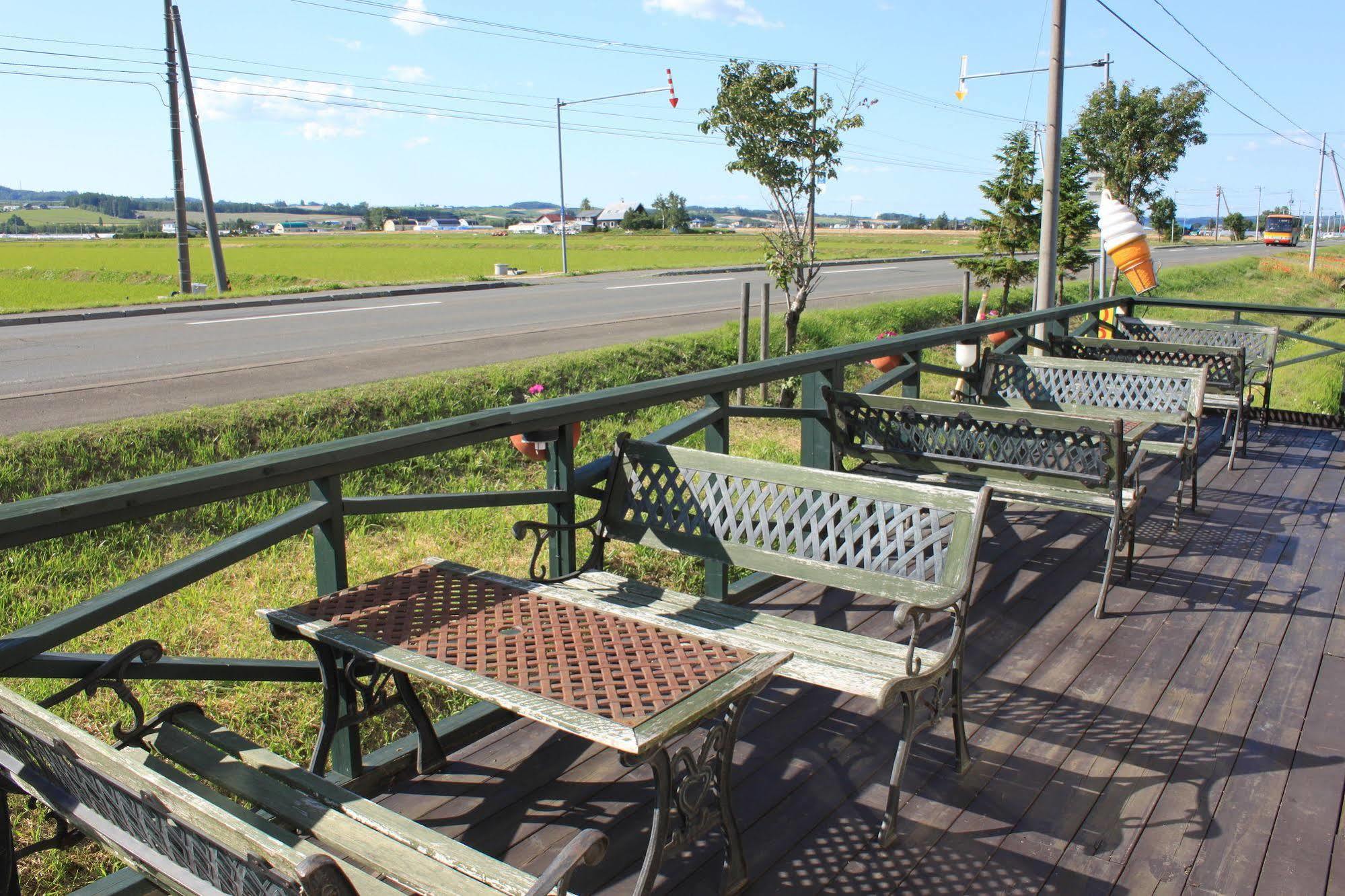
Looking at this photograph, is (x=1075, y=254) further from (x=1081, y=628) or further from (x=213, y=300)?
(x=1081, y=628)

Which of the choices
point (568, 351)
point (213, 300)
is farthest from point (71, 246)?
point (568, 351)

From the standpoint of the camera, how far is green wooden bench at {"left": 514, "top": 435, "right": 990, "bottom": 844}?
2.46 meters

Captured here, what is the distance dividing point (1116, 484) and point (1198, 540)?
1147 millimetres

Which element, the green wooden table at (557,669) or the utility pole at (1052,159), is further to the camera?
the utility pole at (1052,159)

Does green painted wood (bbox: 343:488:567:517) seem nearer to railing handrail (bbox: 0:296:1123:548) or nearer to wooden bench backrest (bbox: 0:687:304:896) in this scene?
railing handrail (bbox: 0:296:1123:548)

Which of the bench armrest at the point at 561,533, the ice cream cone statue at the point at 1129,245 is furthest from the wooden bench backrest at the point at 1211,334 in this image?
the bench armrest at the point at 561,533

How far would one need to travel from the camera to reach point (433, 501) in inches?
107

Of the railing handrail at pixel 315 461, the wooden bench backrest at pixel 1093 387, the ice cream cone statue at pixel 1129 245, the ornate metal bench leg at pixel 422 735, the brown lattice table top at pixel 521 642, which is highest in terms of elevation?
the ice cream cone statue at pixel 1129 245

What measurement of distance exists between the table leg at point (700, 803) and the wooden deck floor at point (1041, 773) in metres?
0.12

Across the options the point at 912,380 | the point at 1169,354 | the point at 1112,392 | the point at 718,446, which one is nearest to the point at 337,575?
the point at 718,446

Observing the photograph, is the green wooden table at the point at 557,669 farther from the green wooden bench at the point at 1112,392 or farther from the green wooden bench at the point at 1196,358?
the green wooden bench at the point at 1196,358

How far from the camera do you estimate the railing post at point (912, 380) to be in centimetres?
493

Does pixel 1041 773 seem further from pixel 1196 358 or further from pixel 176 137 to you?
pixel 176 137

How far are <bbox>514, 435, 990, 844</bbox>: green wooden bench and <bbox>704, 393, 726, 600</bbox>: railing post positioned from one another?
48 cm
